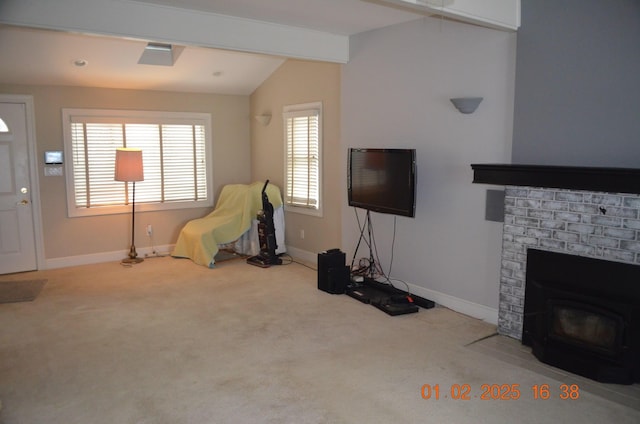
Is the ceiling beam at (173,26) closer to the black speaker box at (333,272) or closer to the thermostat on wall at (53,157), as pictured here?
the black speaker box at (333,272)

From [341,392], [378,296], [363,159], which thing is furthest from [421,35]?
[341,392]

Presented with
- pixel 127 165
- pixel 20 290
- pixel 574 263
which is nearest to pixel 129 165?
pixel 127 165

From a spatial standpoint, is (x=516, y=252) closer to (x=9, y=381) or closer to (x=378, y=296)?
(x=378, y=296)

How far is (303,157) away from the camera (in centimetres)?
626

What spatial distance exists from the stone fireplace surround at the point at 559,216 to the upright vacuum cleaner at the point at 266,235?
2977mm

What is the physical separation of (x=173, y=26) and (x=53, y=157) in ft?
9.12

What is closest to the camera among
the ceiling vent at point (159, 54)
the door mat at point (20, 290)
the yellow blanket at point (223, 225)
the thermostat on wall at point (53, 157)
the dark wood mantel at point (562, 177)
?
the dark wood mantel at point (562, 177)

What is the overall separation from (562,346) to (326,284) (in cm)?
233

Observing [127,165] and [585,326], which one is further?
[127,165]

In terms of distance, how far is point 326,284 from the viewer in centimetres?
503

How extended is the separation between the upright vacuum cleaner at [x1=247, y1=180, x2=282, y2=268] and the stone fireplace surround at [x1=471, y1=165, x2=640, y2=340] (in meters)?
2.98

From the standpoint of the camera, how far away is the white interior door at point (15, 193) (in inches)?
222

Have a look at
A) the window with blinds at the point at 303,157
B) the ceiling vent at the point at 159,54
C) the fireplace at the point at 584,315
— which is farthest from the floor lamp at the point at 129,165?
the fireplace at the point at 584,315

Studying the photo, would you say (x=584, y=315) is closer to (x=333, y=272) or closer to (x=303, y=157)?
(x=333, y=272)
